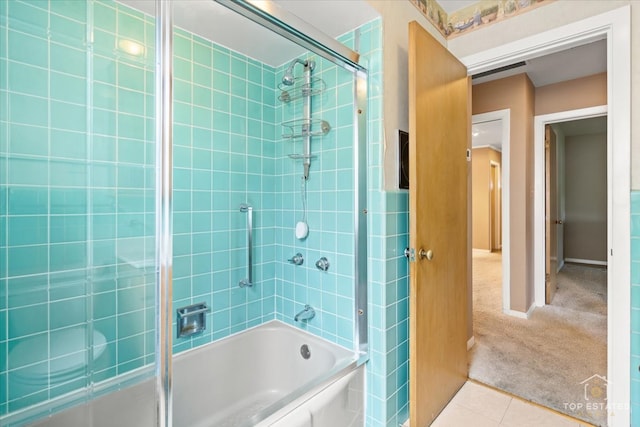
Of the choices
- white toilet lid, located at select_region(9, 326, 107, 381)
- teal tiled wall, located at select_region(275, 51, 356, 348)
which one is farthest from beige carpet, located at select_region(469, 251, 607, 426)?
white toilet lid, located at select_region(9, 326, 107, 381)

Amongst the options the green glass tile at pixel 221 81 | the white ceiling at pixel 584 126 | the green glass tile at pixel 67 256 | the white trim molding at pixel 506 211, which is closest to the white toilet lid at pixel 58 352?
the green glass tile at pixel 67 256

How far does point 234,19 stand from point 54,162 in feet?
3.77

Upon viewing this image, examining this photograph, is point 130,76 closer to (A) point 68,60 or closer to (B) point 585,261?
(A) point 68,60

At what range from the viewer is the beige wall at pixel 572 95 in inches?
119

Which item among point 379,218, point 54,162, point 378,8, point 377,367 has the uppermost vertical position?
point 378,8

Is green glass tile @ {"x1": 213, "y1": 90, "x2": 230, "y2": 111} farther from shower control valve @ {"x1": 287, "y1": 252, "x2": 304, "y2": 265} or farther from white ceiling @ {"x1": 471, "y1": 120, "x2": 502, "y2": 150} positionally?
white ceiling @ {"x1": 471, "y1": 120, "x2": 502, "y2": 150}

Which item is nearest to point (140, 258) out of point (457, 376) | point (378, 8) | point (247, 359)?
point (247, 359)

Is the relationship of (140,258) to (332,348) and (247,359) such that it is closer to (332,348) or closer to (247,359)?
(247,359)

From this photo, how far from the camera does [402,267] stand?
1692 mm

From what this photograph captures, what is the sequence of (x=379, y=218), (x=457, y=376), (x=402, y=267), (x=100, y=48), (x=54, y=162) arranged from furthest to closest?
1. (x=457, y=376)
2. (x=402, y=267)
3. (x=379, y=218)
4. (x=100, y=48)
5. (x=54, y=162)

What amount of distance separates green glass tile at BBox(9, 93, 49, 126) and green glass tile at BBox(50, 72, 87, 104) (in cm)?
6

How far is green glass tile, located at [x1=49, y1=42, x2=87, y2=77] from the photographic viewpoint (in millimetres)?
1267

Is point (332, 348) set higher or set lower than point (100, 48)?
lower

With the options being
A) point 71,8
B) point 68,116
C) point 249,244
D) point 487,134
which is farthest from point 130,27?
point 487,134
